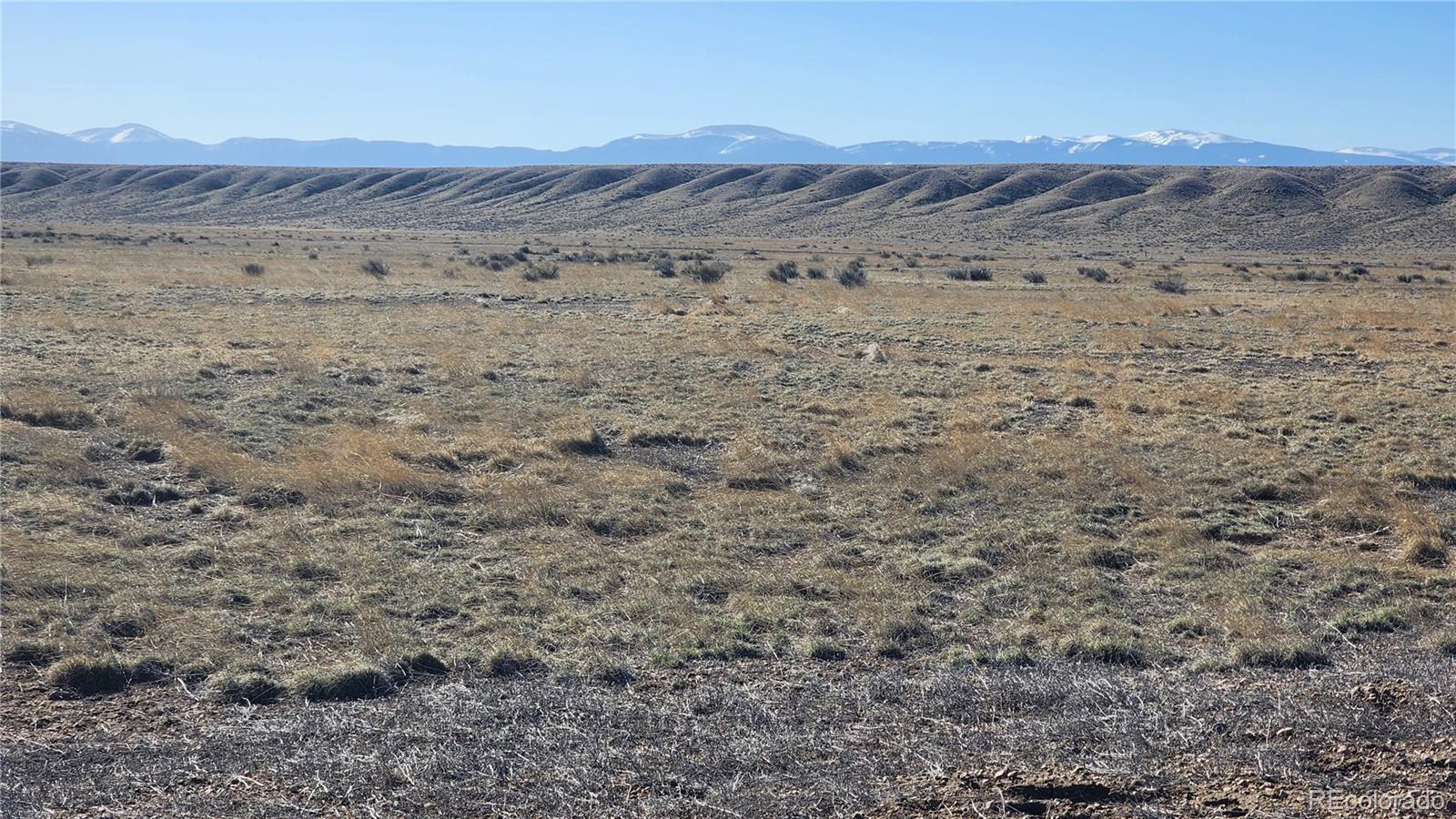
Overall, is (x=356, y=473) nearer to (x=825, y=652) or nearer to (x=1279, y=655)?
(x=825, y=652)

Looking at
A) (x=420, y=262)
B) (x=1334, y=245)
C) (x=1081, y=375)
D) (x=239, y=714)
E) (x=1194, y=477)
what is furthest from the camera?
(x=1334, y=245)

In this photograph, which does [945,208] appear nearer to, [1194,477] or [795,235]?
[795,235]

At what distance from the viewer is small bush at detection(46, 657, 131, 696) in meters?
6.05

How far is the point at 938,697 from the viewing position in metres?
5.91

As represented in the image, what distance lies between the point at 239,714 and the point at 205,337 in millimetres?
17970

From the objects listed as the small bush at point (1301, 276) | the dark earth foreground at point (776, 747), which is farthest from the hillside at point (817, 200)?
the dark earth foreground at point (776, 747)

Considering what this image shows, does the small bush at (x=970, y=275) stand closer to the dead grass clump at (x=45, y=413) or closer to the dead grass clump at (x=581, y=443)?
the dead grass clump at (x=581, y=443)

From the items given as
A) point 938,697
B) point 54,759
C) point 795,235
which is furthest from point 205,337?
point 795,235

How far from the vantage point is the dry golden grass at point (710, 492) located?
723 centimetres

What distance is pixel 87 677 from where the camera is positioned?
613 centimetres

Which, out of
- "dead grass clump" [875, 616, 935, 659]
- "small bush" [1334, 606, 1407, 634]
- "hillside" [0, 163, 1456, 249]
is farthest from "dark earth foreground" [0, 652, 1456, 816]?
"hillside" [0, 163, 1456, 249]

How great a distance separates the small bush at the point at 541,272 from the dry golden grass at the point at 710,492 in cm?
1423

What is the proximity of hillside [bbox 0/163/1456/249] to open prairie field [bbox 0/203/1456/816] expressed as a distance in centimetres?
6890

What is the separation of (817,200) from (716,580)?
106 m
